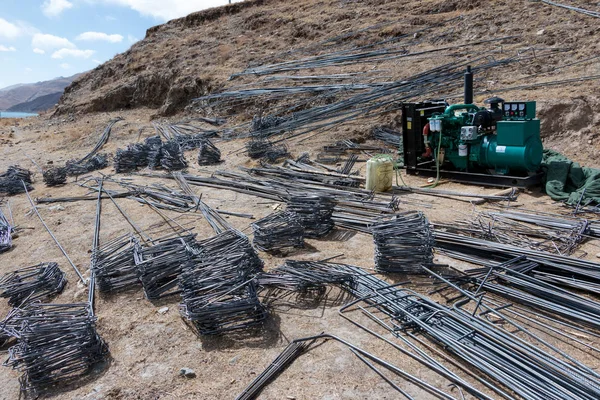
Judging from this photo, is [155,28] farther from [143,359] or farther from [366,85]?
[143,359]

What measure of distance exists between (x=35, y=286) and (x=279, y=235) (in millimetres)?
3019

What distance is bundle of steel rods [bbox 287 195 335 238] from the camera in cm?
630

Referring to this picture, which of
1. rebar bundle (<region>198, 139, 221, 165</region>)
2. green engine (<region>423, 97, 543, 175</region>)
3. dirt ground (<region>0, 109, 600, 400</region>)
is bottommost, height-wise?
dirt ground (<region>0, 109, 600, 400</region>)

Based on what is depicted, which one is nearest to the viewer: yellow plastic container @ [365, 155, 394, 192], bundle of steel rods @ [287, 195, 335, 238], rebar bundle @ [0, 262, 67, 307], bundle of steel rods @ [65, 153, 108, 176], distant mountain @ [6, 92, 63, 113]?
rebar bundle @ [0, 262, 67, 307]

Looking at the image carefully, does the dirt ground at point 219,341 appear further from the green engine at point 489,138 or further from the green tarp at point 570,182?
the green engine at point 489,138

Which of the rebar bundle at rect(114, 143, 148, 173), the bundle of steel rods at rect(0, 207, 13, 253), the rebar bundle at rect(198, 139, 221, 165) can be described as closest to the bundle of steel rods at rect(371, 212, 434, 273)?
the bundle of steel rods at rect(0, 207, 13, 253)

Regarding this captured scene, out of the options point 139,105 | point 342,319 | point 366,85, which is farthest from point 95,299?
point 139,105

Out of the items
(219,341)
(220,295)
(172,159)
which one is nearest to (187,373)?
(219,341)

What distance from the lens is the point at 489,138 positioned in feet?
25.8

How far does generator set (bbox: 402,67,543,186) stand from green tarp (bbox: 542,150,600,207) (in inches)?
9.9

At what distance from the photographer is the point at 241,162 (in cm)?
1215

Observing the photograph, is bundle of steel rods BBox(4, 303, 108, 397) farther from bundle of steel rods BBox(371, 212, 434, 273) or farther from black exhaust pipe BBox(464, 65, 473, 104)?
black exhaust pipe BBox(464, 65, 473, 104)

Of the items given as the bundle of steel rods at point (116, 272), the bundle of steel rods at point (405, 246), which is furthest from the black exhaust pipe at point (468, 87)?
the bundle of steel rods at point (116, 272)

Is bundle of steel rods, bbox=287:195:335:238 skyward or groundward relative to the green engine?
groundward
